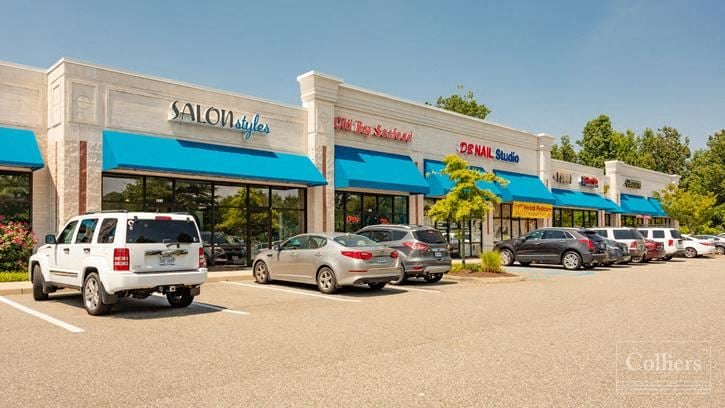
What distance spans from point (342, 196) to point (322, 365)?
61.3 feet

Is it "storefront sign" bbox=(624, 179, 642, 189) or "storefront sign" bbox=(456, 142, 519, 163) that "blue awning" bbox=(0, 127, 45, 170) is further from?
"storefront sign" bbox=(624, 179, 642, 189)

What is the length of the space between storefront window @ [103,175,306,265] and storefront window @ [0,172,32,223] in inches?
82.8

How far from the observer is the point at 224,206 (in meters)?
21.0

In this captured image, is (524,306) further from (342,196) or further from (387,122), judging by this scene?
(387,122)

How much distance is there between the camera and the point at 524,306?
1196cm

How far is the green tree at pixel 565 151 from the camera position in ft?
232

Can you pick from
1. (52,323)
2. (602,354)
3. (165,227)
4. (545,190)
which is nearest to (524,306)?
(602,354)

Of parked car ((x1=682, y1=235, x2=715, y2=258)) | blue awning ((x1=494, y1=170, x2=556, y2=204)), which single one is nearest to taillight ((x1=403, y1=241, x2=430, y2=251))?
blue awning ((x1=494, y1=170, x2=556, y2=204))

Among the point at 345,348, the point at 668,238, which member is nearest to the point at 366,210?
the point at 668,238

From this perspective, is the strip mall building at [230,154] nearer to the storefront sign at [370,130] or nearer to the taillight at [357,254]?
the storefront sign at [370,130]

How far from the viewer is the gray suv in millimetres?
16109

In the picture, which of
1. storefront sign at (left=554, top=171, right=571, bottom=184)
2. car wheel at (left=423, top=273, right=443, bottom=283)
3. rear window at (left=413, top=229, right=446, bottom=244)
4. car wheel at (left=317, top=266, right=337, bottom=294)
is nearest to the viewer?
car wheel at (left=317, top=266, right=337, bottom=294)

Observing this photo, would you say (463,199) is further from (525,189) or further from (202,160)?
(525,189)

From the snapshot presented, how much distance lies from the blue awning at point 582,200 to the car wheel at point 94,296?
30.7 m
